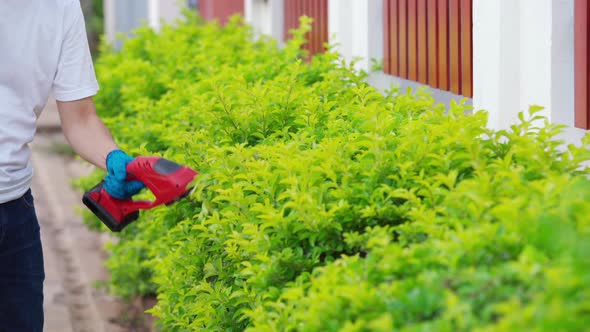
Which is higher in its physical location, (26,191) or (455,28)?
(455,28)

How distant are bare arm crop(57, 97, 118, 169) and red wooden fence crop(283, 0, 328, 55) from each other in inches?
104

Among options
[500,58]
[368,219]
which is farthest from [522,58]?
[368,219]

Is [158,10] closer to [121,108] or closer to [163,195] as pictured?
[121,108]

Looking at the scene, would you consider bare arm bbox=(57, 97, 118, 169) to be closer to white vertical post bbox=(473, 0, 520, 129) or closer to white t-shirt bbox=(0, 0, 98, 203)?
white t-shirt bbox=(0, 0, 98, 203)

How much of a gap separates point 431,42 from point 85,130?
1.52 m

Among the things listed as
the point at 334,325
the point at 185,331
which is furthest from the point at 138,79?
the point at 334,325

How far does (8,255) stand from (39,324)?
12.2 inches

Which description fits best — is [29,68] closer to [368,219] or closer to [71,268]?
[368,219]

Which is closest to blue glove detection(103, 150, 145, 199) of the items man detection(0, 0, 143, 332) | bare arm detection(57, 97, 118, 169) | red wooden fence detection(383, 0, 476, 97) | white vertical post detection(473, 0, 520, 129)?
man detection(0, 0, 143, 332)

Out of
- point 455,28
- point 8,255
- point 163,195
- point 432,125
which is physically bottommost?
point 8,255

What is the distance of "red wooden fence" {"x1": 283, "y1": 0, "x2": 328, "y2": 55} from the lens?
5.81 meters

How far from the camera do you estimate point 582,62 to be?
281 cm

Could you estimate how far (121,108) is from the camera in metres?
6.18

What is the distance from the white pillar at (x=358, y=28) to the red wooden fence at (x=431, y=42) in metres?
0.09
